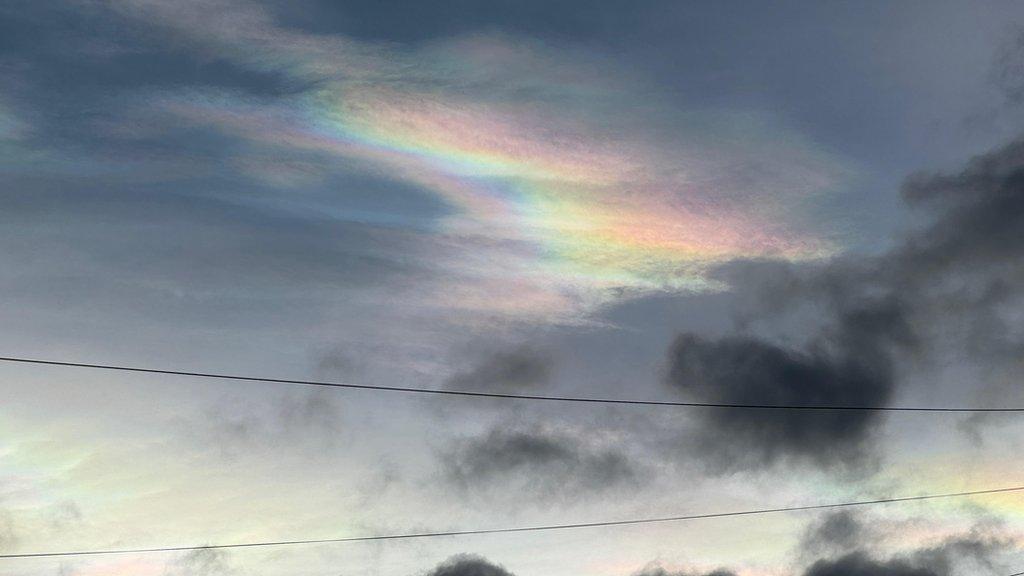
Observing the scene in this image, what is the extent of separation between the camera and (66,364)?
161 feet

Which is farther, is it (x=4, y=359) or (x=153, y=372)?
(x=153, y=372)

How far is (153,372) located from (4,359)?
32.5ft

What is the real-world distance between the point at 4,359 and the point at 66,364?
4426mm

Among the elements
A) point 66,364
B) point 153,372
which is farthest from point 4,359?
point 153,372

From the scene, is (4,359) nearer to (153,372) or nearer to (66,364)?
(66,364)

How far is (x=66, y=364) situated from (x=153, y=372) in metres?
7.10

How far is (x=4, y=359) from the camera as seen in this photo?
45.0 meters

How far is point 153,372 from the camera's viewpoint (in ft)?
162

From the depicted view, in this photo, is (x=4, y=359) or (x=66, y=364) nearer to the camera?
(x=4, y=359)
